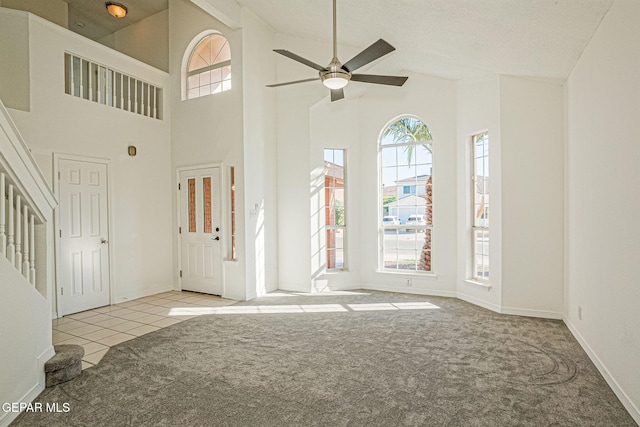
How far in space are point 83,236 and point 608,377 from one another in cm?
584

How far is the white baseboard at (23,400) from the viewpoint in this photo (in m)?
2.14

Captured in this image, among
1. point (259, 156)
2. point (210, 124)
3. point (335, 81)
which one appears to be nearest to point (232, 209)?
point (259, 156)

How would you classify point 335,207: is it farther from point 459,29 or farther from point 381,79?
point 459,29

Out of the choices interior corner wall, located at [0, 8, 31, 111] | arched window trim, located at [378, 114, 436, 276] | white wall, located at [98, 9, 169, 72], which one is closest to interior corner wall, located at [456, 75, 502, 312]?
arched window trim, located at [378, 114, 436, 276]

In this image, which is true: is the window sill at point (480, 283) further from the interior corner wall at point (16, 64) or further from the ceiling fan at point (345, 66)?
the interior corner wall at point (16, 64)

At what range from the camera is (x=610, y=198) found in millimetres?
2693

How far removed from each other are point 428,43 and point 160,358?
4.32 m

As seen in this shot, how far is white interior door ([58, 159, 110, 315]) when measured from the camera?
457 centimetres

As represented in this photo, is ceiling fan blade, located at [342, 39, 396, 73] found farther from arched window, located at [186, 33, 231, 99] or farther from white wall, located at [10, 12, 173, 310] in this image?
white wall, located at [10, 12, 173, 310]

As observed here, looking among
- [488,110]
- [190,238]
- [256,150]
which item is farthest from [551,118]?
[190,238]

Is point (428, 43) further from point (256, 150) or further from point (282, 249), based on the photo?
point (282, 249)

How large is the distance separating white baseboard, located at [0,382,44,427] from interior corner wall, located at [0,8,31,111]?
330 cm

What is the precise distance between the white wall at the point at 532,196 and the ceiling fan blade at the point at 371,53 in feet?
7.30

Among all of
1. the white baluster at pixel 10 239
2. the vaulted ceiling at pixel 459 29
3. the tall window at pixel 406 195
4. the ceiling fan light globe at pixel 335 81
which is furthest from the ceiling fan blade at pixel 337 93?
the white baluster at pixel 10 239
